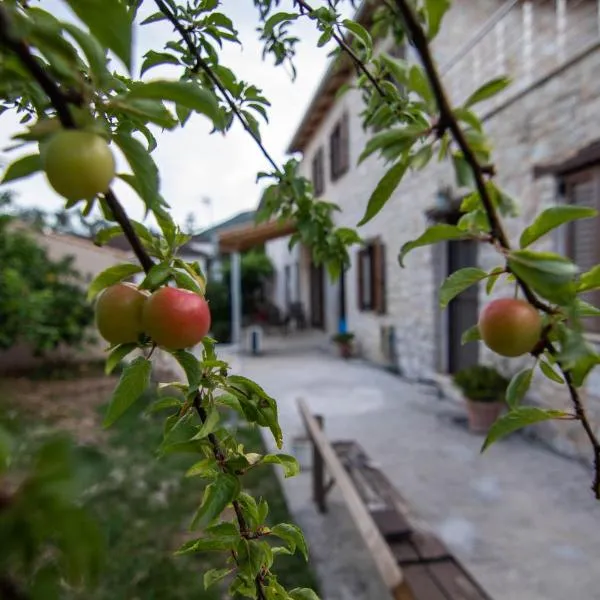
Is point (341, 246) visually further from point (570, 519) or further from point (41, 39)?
point (570, 519)

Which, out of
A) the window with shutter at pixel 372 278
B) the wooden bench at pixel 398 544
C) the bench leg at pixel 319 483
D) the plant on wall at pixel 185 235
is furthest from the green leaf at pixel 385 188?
the window with shutter at pixel 372 278

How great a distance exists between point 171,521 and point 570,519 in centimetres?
252

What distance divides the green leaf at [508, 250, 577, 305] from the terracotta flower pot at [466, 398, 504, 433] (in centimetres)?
451

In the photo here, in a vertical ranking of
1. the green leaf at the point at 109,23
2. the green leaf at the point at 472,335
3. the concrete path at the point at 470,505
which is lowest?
the concrete path at the point at 470,505

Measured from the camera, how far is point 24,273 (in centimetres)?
744

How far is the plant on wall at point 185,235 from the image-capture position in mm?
339

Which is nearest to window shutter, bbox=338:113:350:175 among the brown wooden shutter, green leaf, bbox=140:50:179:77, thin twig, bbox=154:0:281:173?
the brown wooden shutter

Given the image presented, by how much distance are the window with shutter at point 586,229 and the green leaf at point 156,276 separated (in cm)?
366

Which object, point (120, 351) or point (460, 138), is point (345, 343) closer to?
point (120, 351)

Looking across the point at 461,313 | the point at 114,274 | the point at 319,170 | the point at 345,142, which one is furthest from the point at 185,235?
the point at 319,170

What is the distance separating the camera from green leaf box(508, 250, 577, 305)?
0.40 meters

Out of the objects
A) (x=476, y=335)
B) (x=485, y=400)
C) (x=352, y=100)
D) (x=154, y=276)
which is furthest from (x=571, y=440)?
(x=352, y=100)

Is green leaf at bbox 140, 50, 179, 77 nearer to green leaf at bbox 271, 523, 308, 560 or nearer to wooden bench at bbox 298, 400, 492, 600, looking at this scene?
green leaf at bbox 271, 523, 308, 560

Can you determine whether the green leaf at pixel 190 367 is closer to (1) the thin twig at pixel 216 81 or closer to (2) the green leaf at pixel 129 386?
(2) the green leaf at pixel 129 386
